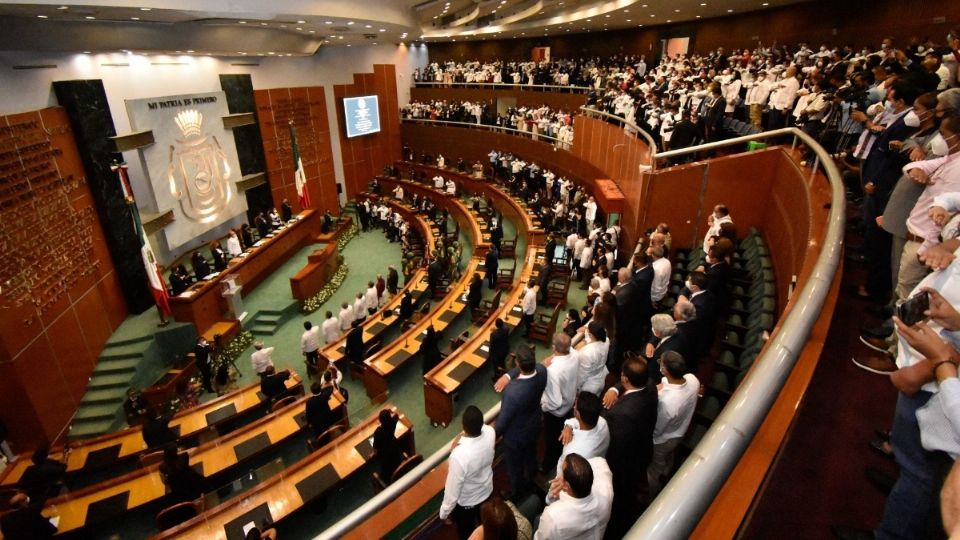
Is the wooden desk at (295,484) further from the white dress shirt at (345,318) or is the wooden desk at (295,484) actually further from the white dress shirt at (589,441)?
the white dress shirt at (345,318)

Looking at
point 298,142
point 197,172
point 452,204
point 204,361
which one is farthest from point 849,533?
point 298,142

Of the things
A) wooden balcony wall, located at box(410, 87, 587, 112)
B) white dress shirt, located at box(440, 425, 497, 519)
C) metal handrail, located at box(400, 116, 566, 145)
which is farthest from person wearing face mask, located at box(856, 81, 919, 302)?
wooden balcony wall, located at box(410, 87, 587, 112)

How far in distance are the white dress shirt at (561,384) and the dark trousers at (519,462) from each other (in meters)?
0.36

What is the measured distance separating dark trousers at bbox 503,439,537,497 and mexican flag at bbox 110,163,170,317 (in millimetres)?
8988

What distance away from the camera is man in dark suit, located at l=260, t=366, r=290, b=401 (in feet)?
24.3

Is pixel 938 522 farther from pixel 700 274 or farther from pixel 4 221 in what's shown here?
pixel 4 221

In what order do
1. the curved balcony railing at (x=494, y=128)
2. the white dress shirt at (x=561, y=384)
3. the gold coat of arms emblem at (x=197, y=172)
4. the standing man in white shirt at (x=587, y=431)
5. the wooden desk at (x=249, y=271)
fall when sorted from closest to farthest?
the standing man in white shirt at (x=587, y=431), the white dress shirt at (x=561, y=384), the wooden desk at (x=249, y=271), the gold coat of arms emblem at (x=197, y=172), the curved balcony railing at (x=494, y=128)

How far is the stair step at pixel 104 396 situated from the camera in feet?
28.3

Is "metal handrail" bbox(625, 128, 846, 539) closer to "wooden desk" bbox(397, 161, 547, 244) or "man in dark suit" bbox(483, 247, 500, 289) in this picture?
"man in dark suit" bbox(483, 247, 500, 289)

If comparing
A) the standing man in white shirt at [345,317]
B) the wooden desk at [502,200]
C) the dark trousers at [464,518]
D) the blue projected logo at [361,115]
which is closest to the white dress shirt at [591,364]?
the dark trousers at [464,518]

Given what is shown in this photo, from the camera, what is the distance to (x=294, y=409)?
277 inches

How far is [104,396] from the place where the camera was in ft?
28.5

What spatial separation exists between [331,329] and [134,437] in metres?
3.78

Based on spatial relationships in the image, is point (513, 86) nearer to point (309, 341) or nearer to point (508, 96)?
point (508, 96)
